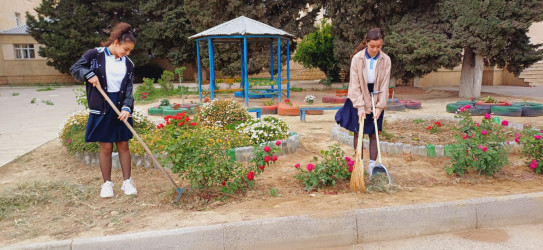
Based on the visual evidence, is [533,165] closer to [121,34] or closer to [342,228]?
[342,228]

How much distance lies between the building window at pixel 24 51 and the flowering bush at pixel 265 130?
100ft

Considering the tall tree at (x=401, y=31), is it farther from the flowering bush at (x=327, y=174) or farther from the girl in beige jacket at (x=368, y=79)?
the flowering bush at (x=327, y=174)

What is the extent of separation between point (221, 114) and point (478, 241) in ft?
14.9

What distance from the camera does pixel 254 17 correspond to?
56.3 feet

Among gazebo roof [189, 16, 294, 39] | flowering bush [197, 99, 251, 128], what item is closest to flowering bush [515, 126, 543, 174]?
flowering bush [197, 99, 251, 128]

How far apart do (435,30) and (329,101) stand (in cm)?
436

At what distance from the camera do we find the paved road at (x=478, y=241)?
10.0 ft

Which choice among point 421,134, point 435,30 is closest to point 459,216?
point 421,134

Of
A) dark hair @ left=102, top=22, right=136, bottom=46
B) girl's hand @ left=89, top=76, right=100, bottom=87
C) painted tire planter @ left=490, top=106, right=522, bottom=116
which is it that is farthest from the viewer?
painted tire planter @ left=490, top=106, right=522, bottom=116

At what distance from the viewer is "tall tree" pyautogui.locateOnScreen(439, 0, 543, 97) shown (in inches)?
470

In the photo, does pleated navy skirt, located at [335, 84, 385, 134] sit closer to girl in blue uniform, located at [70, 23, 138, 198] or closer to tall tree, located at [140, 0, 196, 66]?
girl in blue uniform, located at [70, 23, 138, 198]

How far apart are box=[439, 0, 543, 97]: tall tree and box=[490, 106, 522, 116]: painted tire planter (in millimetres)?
3670

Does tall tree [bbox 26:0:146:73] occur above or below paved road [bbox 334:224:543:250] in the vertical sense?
above

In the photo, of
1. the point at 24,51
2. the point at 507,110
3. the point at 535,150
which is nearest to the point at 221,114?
the point at 535,150
